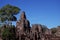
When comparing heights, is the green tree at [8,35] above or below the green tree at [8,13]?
below

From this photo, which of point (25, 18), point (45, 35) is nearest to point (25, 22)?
point (25, 18)

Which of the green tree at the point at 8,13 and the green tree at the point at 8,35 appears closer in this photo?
the green tree at the point at 8,35

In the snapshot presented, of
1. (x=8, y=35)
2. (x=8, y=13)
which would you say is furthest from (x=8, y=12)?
(x=8, y=35)

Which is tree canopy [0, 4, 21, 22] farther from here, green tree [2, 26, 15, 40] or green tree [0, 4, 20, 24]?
green tree [2, 26, 15, 40]

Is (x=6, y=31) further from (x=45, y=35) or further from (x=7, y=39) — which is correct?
(x=45, y=35)

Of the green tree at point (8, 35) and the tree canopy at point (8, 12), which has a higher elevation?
the tree canopy at point (8, 12)

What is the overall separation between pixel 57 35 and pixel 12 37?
11.7m

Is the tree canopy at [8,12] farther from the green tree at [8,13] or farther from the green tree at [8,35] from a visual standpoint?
the green tree at [8,35]

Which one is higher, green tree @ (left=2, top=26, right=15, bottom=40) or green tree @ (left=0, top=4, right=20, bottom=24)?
green tree @ (left=0, top=4, right=20, bottom=24)

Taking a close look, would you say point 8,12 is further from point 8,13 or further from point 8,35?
point 8,35

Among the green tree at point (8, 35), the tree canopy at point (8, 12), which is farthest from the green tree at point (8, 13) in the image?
the green tree at point (8, 35)

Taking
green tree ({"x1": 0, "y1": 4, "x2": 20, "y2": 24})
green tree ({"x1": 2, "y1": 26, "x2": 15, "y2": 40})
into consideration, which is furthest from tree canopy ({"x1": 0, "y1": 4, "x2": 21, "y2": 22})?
green tree ({"x1": 2, "y1": 26, "x2": 15, "y2": 40})

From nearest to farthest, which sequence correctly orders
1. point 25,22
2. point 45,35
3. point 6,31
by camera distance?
point 6,31 → point 45,35 → point 25,22

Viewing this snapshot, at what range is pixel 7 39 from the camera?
1845 inches
